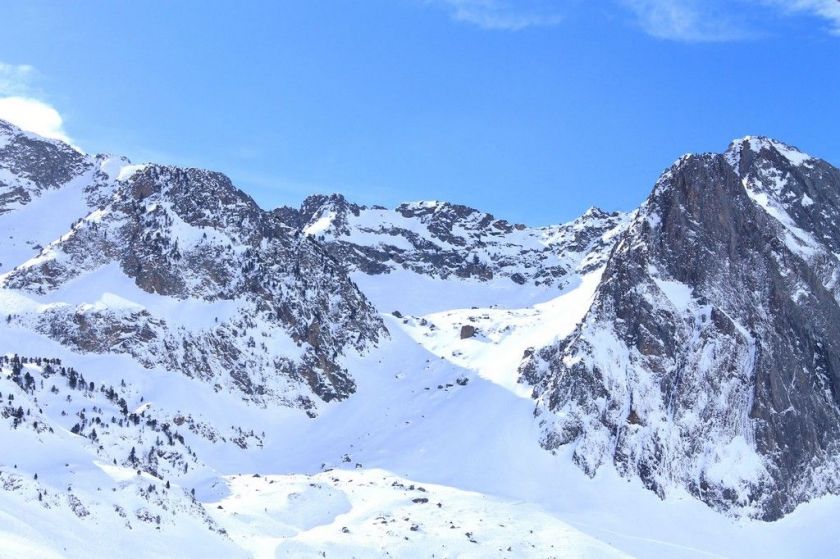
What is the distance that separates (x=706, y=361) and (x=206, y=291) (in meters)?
60.0

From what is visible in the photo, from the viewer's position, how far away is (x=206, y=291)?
90500mm

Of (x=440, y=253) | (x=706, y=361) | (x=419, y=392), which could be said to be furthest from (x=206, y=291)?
(x=440, y=253)

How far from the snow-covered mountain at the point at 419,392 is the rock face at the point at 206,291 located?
1.12ft

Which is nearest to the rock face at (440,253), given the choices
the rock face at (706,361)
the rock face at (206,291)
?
the rock face at (206,291)

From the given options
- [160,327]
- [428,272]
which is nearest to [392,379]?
[160,327]

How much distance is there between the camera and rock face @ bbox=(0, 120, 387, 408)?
3169 inches

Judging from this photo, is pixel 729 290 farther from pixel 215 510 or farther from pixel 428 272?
pixel 428 272

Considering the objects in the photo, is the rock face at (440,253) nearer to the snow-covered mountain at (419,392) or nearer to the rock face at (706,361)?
the snow-covered mountain at (419,392)

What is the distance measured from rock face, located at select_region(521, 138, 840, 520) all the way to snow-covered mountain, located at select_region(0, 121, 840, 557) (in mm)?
282

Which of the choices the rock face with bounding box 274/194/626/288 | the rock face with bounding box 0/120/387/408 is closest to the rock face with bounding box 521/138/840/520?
the rock face with bounding box 0/120/387/408

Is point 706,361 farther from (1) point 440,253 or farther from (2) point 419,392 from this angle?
(1) point 440,253

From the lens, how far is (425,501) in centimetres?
6241

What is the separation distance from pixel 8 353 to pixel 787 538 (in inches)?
3061

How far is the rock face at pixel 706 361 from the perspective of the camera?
7331 cm
